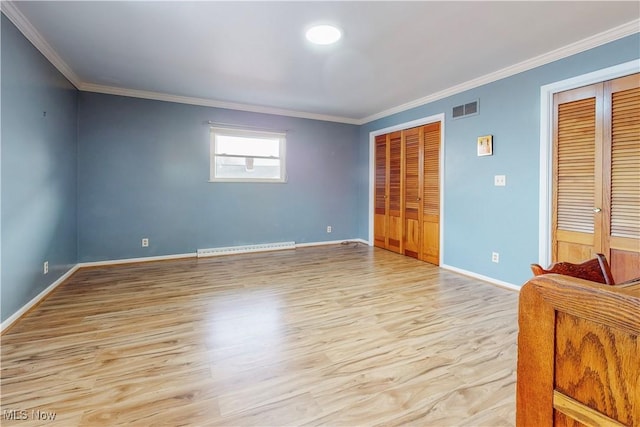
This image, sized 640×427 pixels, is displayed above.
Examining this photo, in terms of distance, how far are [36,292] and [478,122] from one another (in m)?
4.96

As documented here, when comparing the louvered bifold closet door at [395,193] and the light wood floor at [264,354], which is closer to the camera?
the light wood floor at [264,354]

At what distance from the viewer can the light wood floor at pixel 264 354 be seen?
1.46m

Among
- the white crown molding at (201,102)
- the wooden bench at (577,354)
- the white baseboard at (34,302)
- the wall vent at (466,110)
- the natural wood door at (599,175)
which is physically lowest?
the white baseboard at (34,302)

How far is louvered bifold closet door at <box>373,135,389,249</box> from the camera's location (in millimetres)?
5285

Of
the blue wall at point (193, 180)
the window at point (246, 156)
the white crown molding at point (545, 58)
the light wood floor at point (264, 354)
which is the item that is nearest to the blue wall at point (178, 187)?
the blue wall at point (193, 180)

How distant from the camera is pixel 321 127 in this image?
5.54 m

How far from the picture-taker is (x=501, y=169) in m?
3.38

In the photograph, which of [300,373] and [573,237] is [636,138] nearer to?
[573,237]

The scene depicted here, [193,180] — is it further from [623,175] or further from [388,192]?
[623,175]

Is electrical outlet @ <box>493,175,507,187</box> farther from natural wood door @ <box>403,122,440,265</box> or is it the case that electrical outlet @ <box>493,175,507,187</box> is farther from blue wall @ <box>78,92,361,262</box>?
blue wall @ <box>78,92,361,262</box>

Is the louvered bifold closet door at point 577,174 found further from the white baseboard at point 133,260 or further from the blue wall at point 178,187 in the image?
the white baseboard at point 133,260

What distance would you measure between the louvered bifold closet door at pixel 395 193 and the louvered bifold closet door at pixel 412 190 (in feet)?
0.40

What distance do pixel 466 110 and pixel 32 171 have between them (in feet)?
15.2

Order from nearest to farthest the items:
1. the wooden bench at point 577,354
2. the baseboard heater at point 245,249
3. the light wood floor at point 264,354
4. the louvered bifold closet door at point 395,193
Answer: the wooden bench at point 577,354, the light wood floor at point 264,354, the baseboard heater at point 245,249, the louvered bifold closet door at point 395,193
